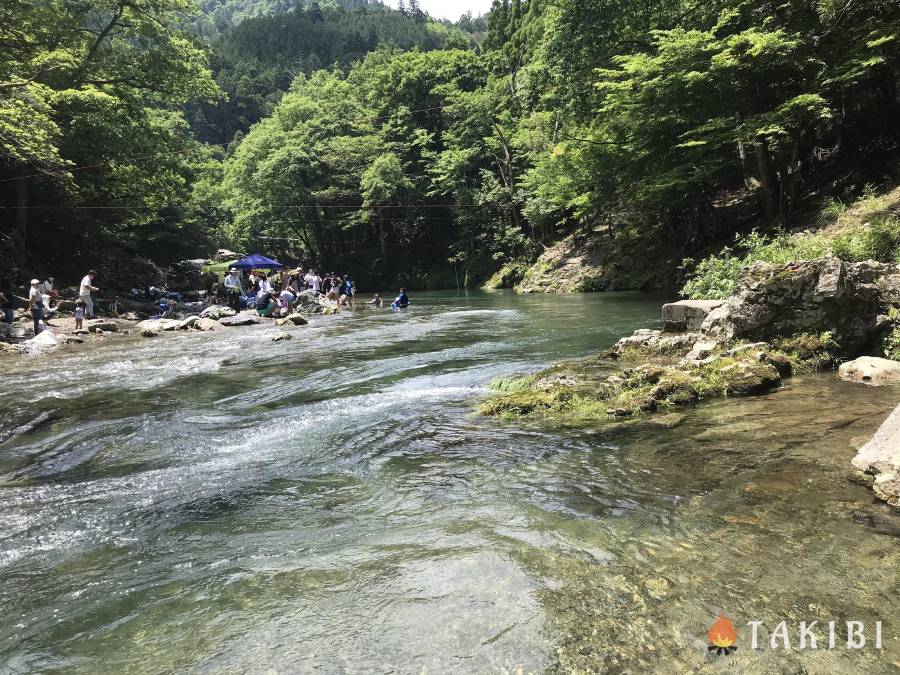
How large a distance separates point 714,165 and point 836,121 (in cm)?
478

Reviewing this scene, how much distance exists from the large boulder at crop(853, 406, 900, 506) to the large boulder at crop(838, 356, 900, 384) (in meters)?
2.78

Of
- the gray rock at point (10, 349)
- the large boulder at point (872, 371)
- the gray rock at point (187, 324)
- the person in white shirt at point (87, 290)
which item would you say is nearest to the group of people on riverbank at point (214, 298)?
the person in white shirt at point (87, 290)

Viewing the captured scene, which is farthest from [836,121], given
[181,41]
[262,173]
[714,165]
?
[262,173]

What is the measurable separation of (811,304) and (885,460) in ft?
15.9

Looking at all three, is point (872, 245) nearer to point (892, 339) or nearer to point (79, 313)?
point (892, 339)

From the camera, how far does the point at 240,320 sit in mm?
19688

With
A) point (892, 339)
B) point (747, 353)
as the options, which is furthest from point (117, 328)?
point (892, 339)

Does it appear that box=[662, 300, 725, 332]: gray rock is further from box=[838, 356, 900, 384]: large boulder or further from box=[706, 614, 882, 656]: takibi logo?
box=[706, 614, 882, 656]: takibi logo

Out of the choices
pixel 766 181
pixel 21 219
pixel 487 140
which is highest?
pixel 487 140

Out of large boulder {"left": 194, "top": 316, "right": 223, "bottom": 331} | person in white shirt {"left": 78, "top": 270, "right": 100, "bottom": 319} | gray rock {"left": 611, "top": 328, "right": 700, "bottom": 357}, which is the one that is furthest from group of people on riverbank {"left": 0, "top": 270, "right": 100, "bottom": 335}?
gray rock {"left": 611, "top": 328, "right": 700, "bottom": 357}

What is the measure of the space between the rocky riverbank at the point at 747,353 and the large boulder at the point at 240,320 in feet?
47.1

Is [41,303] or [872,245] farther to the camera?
[41,303]

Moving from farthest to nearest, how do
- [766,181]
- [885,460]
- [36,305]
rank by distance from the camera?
[766,181] < [36,305] < [885,460]

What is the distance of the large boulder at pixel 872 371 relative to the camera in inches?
243
